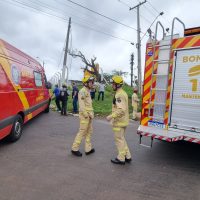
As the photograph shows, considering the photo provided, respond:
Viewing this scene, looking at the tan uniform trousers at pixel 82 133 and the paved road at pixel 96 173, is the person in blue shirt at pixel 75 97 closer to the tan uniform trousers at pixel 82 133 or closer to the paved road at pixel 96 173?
the paved road at pixel 96 173

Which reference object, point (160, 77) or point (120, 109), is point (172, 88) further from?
point (120, 109)

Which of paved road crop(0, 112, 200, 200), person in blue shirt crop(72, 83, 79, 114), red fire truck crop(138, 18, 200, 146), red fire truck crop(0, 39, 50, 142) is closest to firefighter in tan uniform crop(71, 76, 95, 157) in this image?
paved road crop(0, 112, 200, 200)

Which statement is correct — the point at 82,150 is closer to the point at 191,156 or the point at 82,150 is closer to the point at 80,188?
the point at 80,188

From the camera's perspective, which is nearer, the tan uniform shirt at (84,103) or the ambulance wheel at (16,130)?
the tan uniform shirt at (84,103)

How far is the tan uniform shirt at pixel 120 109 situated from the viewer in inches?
179

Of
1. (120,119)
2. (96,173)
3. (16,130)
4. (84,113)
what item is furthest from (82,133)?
(16,130)

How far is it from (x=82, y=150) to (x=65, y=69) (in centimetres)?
1427

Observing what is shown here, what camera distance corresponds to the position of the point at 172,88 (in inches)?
191

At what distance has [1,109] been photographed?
5055 mm

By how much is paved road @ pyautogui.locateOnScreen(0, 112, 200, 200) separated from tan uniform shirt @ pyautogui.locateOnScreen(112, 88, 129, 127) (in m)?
0.89

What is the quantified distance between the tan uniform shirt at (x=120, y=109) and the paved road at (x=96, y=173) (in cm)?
89

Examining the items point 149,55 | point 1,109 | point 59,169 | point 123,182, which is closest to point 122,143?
point 123,182

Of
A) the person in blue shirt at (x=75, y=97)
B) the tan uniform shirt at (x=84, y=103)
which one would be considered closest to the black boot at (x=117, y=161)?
the tan uniform shirt at (x=84, y=103)

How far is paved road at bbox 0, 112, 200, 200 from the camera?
137 inches
